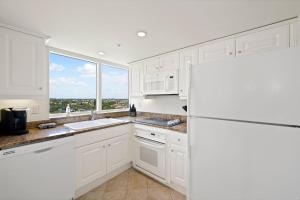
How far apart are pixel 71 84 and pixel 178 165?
219 centimetres

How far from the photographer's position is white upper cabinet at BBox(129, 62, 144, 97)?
2.85 metres

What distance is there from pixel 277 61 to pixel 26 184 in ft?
7.69

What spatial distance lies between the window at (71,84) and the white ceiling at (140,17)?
48cm

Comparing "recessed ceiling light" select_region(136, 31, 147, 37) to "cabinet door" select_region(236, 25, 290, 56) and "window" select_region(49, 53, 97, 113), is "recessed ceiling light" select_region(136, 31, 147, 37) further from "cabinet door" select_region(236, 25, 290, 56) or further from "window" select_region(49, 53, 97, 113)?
"window" select_region(49, 53, 97, 113)

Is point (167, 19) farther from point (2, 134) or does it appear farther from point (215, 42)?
point (2, 134)

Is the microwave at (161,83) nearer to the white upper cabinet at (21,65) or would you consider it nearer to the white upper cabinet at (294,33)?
the white upper cabinet at (294,33)

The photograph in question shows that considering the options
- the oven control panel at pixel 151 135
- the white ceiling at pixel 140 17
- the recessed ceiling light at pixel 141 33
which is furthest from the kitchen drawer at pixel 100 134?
the recessed ceiling light at pixel 141 33

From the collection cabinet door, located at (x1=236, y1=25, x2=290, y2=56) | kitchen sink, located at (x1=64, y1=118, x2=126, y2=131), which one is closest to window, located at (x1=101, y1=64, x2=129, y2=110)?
kitchen sink, located at (x1=64, y1=118, x2=126, y2=131)

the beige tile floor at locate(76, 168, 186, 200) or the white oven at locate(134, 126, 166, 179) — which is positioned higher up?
the white oven at locate(134, 126, 166, 179)

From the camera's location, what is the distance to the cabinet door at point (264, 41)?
147 cm

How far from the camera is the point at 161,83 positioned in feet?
8.08

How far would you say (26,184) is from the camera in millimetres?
1368

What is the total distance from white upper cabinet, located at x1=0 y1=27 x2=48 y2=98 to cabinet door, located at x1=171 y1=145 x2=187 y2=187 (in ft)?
6.23

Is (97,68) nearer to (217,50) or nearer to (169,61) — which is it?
(169,61)
